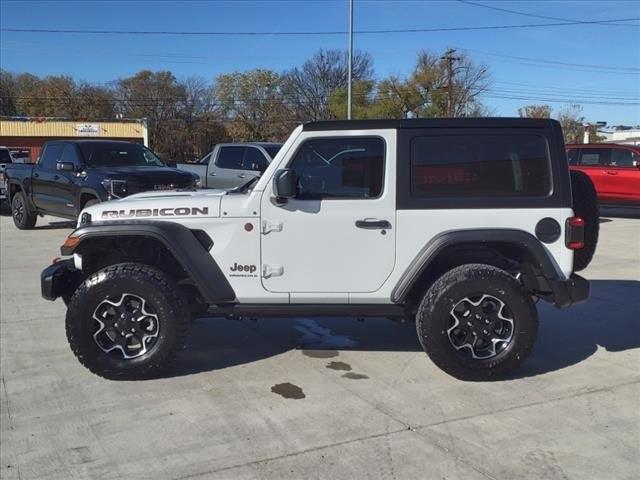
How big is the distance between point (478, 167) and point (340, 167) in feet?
3.28

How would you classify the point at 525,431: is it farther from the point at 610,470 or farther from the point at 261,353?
the point at 261,353

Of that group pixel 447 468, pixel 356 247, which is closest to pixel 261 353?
pixel 356 247

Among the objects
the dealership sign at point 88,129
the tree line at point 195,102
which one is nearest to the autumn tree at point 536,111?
the tree line at point 195,102

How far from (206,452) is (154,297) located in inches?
53.7

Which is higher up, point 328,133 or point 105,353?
point 328,133

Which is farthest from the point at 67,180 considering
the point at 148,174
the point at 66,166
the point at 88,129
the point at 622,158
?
the point at 88,129

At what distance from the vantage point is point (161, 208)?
4.61 m

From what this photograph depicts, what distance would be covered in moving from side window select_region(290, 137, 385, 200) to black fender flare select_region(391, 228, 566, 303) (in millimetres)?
575

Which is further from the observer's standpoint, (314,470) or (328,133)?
(328,133)

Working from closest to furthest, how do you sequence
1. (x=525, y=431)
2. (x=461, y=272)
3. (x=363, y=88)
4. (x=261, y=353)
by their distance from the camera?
(x=525, y=431)
(x=461, y=272)
(x=261, y=353)
(x=363, y=88)

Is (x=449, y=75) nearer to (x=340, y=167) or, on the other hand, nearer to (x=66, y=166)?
(x=66, y=166)

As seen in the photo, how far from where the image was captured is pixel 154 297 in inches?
177

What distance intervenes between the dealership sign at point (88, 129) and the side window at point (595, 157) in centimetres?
4864

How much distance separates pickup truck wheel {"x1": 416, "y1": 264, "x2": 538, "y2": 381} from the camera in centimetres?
444
